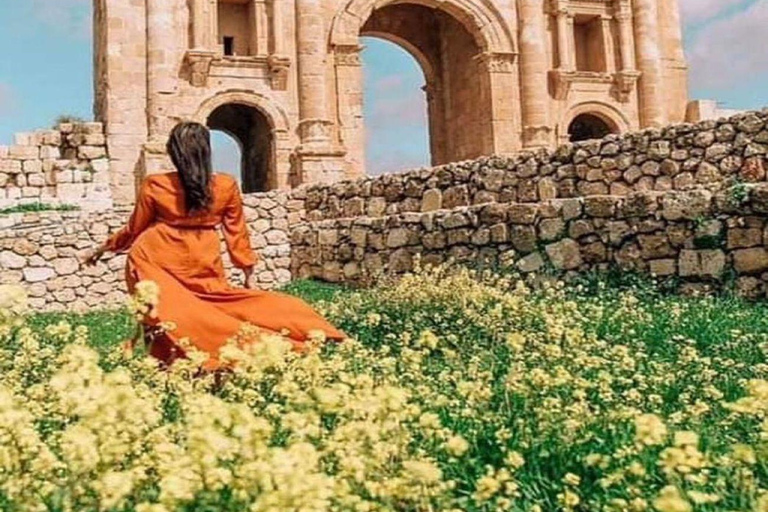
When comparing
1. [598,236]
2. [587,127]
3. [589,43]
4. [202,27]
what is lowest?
[598,236]

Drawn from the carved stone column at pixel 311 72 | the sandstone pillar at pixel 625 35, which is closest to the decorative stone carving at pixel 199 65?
the carved stone column at pixel 311 72

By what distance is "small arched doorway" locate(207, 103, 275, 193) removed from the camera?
849 inches

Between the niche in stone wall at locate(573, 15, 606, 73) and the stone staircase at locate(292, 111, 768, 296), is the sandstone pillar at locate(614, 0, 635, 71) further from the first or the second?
the stone staircase at locate(292, 111, 768, 296)

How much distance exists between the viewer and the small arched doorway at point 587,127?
25.4 m

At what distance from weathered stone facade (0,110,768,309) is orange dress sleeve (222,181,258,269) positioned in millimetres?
4577

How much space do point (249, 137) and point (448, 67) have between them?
20.7 ft

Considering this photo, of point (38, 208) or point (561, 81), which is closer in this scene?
point (38, 208)

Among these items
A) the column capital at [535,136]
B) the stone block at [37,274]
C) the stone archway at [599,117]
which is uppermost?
the stone archway at [599,117]

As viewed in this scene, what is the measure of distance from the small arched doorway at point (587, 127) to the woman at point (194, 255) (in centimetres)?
2099

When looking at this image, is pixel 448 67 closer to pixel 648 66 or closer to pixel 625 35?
pixel 625 35

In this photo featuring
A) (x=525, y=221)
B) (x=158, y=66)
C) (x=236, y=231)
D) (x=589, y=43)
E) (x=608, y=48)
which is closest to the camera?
(x=236, y=231)

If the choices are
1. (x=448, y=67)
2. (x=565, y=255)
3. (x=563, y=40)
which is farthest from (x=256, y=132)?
(x=565, y=255)

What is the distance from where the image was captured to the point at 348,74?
2092cm

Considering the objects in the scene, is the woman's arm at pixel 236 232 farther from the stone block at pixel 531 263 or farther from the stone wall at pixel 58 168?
the stone wall at pixel 58 168
